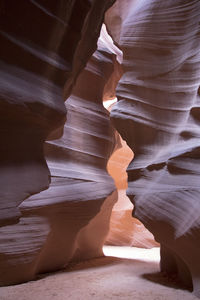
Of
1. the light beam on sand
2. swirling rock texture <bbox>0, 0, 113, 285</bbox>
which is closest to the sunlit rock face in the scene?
the light beam on sand

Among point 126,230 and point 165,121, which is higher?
point 165,121

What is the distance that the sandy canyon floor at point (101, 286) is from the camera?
164 inches

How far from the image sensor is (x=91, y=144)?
730 cm

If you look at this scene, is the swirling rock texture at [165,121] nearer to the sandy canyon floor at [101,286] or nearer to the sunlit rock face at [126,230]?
A: the sandy canyon floor at [101,286]

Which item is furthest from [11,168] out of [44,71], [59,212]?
[59,212]

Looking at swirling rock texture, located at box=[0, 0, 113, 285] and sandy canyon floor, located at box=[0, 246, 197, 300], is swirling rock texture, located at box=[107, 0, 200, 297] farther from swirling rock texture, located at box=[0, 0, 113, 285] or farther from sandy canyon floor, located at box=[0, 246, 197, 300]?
swirling rock texture, located at box=[0, 0, 113, 285]

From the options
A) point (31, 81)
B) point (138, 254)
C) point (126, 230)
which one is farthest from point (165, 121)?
point (126, 230)

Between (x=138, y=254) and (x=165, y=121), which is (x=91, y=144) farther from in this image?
(x=138, y=254)

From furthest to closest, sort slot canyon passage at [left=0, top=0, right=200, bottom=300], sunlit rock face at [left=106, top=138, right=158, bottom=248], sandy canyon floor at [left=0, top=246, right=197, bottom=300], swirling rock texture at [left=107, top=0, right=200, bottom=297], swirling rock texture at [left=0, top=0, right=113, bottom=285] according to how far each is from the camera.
Answer: 1. sunlit rock face at [left=106, top=138, right=158, bottom=248]
2. swirling rock texture at [left=107, top=0, right=200, bottom=297]
3. sandy canyon floor at [left=0, top=246, right=197, bottom=300]
4. slot canyon passage at [left=0, top=0, right=200, bottom=300]
5. swirling rock texture at [left=0, top=0, right=113, bottom=285]

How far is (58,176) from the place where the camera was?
242 inches

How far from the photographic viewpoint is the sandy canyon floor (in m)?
4.17

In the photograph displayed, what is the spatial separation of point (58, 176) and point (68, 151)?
77 centimetres

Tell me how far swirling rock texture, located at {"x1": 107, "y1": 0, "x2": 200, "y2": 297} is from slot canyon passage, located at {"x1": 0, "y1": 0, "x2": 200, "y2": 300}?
0.02 m

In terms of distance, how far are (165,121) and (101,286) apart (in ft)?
9.62
